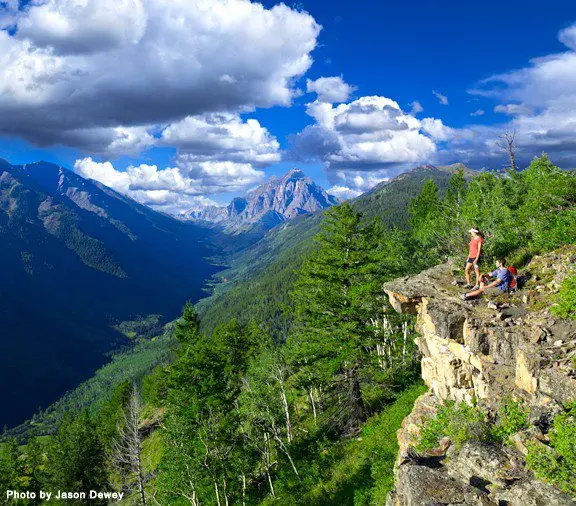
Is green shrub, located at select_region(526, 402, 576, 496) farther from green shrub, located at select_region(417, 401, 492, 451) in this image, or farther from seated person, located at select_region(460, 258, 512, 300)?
seated person, located at select_region(460, 258, 512, 300)

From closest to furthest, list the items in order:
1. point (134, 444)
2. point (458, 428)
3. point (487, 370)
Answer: point (458, 428), point (487, 370), point (134, 444)

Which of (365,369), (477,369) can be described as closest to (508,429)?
(477,369)

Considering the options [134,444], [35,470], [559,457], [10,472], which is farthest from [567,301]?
[35,470]

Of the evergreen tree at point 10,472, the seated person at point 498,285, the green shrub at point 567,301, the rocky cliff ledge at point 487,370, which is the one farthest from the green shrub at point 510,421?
the evergreen tree at point 10,472

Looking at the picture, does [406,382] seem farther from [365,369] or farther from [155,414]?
[155,414]

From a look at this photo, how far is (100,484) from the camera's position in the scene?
157 ft

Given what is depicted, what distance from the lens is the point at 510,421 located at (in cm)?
1070

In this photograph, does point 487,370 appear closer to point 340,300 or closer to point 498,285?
point 498,285

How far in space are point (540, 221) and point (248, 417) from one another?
2469 centimetres

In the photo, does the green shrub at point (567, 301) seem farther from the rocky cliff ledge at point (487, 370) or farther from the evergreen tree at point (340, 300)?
the evergreen tree at point (340, 300)

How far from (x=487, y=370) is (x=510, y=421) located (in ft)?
8.82

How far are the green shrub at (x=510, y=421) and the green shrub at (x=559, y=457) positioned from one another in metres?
1.16

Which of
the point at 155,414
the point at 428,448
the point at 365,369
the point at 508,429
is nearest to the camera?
the point at 508,429

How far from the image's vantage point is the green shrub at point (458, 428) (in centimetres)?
1088
